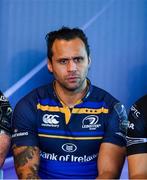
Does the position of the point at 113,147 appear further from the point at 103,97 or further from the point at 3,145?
the point at 3,145

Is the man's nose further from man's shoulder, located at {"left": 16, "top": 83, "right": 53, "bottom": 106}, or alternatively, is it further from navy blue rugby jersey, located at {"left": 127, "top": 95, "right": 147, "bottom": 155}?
navy blue rugby jersey, located at {"left": 127, "top": 95, "right": 147, "bottom": 155}

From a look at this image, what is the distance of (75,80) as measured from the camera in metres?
1.58

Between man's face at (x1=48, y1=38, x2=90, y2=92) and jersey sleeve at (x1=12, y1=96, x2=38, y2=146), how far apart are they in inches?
7.6

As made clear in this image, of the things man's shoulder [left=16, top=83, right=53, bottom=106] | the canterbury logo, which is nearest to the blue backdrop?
man's shoulder [left=16, top=83, right=53, bottom=106]

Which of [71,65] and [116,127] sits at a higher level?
[71,65]

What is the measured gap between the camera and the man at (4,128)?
5.25 feet

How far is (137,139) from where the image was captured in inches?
57.0

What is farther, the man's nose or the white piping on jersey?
the man's nose

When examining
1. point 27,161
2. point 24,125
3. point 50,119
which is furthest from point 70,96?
point 27,161

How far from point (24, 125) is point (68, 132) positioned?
0.20m

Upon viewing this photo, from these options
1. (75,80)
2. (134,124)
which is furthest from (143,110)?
(75,80)

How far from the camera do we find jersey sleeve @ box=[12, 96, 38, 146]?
154 cm

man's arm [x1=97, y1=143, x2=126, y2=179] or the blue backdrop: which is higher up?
the blue backdrop

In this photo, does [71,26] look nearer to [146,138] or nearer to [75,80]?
[75,80]
